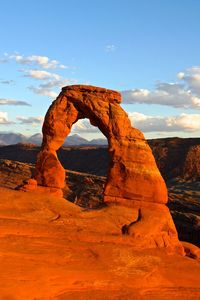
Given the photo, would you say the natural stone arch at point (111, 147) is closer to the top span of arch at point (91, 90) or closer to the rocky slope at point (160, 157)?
the top span of arch at point (91, 90)

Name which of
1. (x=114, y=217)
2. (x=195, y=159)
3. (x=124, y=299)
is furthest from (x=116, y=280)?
(x=195, y=159)

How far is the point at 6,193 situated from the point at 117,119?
6.14 metres

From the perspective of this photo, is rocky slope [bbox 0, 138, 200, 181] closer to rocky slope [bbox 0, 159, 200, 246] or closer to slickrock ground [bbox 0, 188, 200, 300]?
rocky slope [bbox 0, 159, 200, 246]

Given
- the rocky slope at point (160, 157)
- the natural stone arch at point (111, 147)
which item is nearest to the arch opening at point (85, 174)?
the rocky slope at point (160, 157)

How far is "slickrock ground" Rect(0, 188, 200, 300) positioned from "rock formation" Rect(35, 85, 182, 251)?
2.17m

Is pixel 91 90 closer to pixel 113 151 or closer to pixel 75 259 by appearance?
pixel 113 151

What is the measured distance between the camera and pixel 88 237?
15.1m

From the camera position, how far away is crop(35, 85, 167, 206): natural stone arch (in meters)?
19.5

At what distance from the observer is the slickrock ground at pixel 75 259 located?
466 inches

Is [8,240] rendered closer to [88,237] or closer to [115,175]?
[88,237]

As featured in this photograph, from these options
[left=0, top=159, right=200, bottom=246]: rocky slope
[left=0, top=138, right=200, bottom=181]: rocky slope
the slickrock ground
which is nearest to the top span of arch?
the slickrock ground

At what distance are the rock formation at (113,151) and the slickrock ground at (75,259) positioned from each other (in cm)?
217

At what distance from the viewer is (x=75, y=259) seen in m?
13.3

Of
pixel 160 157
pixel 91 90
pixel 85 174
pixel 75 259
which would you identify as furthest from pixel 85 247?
pixel 160 157
